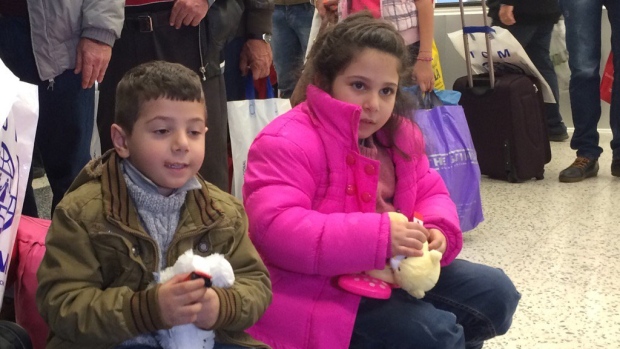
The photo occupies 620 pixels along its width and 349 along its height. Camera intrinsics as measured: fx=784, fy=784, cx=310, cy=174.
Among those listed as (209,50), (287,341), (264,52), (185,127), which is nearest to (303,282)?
(287,341)

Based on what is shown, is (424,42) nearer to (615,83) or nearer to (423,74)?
(423,74)

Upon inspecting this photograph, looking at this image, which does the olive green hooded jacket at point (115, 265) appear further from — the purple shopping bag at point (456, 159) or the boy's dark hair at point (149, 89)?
the purple shopping bag at point (456, 159)

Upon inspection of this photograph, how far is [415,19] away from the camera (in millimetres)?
2727

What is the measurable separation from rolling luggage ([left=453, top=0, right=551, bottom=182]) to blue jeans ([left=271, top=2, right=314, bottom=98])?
0.80m

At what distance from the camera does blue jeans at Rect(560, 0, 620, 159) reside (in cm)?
335

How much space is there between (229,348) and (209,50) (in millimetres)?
957

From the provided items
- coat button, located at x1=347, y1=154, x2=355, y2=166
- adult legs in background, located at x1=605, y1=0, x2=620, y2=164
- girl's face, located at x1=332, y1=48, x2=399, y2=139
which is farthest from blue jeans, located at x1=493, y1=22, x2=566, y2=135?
coat button, located at x1=347, y1=154, x2=355, y2=166

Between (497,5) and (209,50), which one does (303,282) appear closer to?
(209,50)

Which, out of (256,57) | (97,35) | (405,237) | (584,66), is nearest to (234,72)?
(256,57)

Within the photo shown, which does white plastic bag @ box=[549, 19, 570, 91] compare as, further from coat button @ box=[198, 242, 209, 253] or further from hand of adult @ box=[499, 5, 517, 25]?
coat button @ box=[198, 242, 209, 253]

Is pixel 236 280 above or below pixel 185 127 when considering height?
below

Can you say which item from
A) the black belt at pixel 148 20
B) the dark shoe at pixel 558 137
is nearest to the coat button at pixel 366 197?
the black belt at pixel 148 20

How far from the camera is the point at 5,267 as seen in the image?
1.26 metres

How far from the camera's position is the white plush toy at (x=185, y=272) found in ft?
3.84
